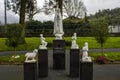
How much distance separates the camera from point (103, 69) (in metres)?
18.4

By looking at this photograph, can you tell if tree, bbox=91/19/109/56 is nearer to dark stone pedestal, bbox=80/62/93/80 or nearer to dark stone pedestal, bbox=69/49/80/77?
dark stone pedestal, bbox=69/49/80/77

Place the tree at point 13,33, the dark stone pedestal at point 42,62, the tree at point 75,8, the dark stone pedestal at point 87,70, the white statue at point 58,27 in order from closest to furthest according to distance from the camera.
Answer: the dark stone pedestal at point 87,70
the dark stone pedestal at point 42,62
the white statue at point 58,27
the tree at point 13,33
the tree at point 75,8

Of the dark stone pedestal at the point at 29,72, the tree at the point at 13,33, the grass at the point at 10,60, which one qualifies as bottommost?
the grass at the point at 10,60

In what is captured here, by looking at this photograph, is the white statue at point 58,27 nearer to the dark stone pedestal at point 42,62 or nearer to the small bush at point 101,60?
the dark stone pedestal at point 42,62

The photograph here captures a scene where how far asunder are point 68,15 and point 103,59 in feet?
137

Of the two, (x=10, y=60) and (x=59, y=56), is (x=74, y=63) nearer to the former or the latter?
(x=59, y=56)

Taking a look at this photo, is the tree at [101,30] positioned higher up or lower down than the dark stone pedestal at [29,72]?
higher up

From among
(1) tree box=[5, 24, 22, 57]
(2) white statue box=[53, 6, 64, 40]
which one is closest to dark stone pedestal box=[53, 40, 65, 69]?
(2) white statue box=[53, 6, 64, 40]

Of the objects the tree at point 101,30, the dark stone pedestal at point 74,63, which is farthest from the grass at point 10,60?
the tree at point 101,30

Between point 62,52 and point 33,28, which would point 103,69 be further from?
point 33,28

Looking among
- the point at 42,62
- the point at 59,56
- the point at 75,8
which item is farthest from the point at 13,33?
the point at 75,8

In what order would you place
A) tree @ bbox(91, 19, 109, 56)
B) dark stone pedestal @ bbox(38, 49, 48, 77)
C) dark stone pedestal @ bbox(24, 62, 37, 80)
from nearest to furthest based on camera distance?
dark stone pedestal @ bbox(24, 62, 37, 80) → dark stone pedestal @ bbox(38, 49, 48, 77) → tree @ bbox(91, 19, 109, 56)

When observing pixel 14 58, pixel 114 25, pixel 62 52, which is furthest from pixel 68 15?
pixel 62 52

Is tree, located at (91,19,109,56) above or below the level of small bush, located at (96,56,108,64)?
above
